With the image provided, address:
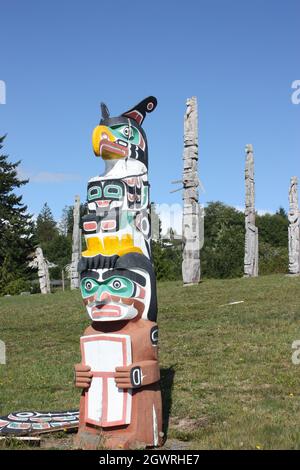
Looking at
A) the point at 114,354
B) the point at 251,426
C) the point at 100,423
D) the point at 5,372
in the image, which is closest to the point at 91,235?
the point at 114,354

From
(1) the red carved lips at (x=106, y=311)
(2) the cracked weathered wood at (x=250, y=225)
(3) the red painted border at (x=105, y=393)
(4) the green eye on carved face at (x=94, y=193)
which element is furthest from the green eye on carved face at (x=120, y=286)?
(2) the cracked weathered wood at (x=250, y=225)

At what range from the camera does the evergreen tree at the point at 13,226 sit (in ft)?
150

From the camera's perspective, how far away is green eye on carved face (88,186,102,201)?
24.0 feet

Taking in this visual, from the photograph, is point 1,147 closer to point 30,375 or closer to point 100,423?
point 30,375

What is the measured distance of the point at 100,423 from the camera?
21.7ft

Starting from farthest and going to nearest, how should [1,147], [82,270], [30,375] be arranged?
[1,147]
[30,375]
[82,270]

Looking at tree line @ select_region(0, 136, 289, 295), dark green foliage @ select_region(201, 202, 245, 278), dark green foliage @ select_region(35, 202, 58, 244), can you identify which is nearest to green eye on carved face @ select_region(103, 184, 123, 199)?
tree line @ select_region(0, 136, 289, 295)

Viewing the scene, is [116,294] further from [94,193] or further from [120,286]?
[94,193]

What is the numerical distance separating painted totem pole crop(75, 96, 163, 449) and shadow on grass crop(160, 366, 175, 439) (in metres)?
1.19

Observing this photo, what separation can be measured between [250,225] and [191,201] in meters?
5.08

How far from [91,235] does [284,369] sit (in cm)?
457

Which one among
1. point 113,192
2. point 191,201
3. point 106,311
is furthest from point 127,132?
point 191,201

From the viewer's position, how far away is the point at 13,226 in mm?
46844

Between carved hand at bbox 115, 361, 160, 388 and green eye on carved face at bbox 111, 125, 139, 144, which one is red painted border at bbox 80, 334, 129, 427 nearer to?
carved hand at bbox 115, 361, 160, 388
